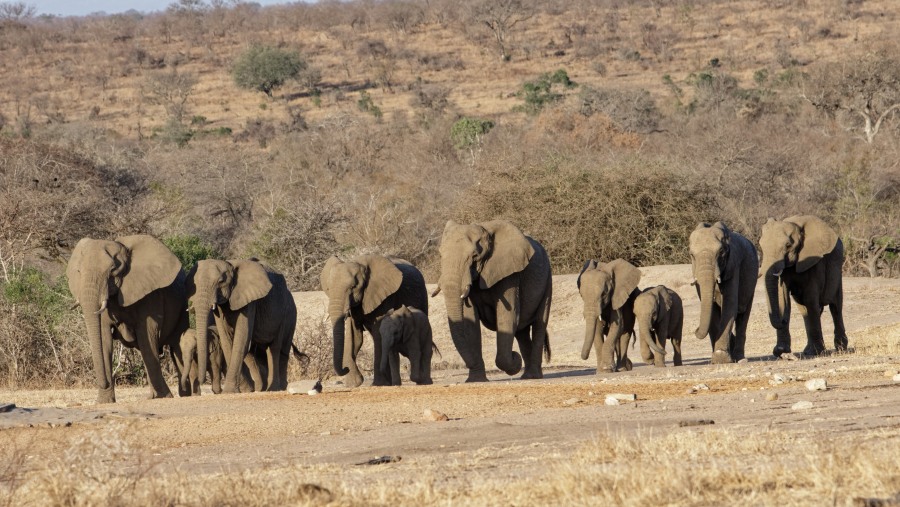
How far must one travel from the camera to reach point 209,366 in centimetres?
1797

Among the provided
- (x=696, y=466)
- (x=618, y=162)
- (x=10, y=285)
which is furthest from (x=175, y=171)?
(x=696, y=466)

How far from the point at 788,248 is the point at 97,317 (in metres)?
9.01

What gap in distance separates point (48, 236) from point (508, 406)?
19.8m

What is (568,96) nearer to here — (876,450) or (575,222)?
(575,222)

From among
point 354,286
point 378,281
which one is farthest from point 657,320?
point 354,286

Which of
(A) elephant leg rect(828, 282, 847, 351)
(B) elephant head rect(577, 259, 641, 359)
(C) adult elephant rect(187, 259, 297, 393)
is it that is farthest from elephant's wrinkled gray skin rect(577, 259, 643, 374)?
(C) adult elephant rect(187, 259, 297, 393)

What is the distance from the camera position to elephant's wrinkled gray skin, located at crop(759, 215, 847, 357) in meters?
19.4

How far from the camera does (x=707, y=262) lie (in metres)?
A: 17.8

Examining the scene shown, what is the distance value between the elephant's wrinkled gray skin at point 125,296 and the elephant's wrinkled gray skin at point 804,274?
7.69 meters

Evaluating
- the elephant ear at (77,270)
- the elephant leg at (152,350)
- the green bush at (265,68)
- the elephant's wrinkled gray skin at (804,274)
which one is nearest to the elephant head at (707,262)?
the elephant's wrinkled gray skin at (804,274)

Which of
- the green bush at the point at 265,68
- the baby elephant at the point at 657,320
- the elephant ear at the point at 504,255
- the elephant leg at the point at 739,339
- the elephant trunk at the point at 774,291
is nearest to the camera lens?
the elephant ear at the point at 504,255

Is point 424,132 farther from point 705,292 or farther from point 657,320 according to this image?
point 705,292

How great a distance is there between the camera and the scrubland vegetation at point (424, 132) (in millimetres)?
32156

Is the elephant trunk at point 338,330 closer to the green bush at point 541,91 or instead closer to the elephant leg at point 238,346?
the elephant leg at point 238,346
